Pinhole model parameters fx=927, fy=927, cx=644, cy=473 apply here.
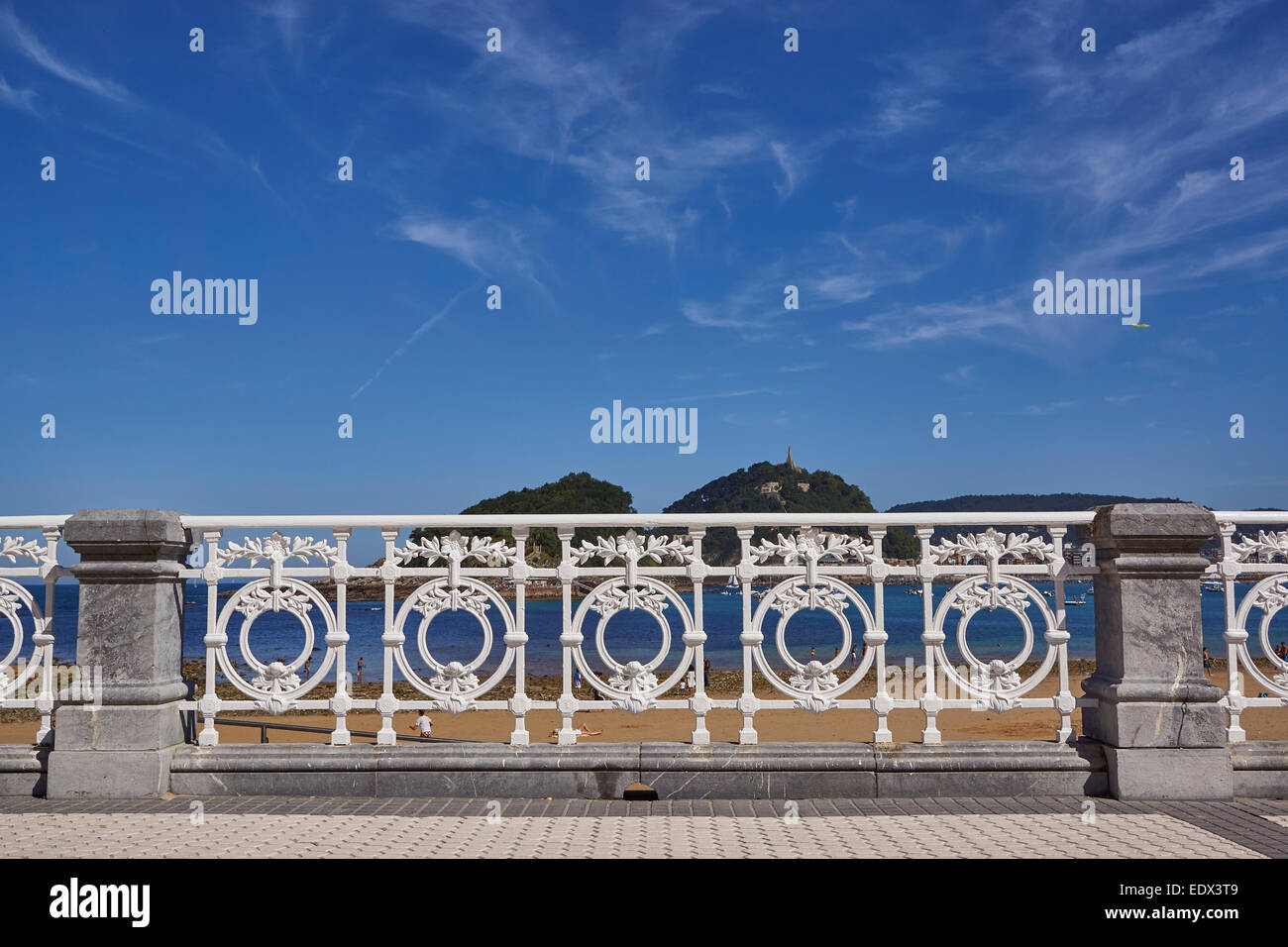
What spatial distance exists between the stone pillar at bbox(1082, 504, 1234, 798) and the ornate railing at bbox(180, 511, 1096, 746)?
0.77ft

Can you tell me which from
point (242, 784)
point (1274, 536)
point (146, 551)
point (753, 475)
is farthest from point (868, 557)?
point (753, 475)

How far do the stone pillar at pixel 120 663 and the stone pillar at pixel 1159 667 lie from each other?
522cm

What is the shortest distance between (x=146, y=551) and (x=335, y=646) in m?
1.17

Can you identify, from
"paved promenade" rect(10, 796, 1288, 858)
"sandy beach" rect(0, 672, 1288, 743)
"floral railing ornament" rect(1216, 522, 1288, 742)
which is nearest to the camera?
"paved promenade" rect(10, 796, 1288, 858)

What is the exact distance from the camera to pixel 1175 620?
5.01 metres

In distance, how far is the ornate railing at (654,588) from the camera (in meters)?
5.04

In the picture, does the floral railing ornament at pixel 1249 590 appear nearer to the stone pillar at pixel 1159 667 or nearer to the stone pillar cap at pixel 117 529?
the stone pillar at pixel 1159 667

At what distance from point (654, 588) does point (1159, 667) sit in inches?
109

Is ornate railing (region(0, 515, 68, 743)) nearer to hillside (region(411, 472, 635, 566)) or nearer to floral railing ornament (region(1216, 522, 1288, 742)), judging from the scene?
floral railing ornament (region(1216, 522, 1288, 742))

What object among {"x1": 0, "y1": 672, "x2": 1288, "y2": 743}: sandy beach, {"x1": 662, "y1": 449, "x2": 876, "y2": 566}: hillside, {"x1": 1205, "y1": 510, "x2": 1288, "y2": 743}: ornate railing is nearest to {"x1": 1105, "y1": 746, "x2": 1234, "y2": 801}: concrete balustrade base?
{"x1": 1205, "y1": 510, "x2": 1288, "y2": 743}: ornate railing

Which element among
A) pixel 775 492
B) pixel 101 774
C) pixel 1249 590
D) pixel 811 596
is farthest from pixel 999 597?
pixel 775 492

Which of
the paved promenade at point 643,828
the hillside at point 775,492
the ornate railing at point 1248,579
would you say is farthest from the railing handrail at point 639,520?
the hillside at point 775,492

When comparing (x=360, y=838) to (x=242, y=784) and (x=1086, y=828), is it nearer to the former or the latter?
(x=242, y=784)

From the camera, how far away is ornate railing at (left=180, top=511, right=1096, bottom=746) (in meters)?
5.04
